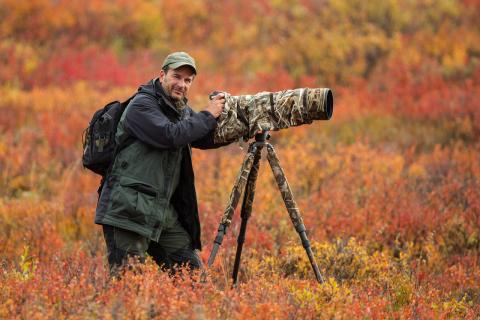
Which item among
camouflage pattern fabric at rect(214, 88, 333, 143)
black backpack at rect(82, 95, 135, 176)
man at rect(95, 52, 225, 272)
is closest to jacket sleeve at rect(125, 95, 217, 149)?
man at rect(95, 52, 225, 272)

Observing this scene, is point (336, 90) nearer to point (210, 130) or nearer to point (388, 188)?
point (388, 188)

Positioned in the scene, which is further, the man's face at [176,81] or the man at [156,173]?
the man's face at [176,81]

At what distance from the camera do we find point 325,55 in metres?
15.9

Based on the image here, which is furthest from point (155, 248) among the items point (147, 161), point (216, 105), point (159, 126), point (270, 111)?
point (270, 111)

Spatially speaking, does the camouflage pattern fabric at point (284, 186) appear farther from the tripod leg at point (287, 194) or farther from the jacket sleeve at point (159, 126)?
the jacket sleeve at point (159, 126)

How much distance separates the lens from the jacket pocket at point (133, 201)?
426 cm

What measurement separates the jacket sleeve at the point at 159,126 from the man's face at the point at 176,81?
17 centimetres

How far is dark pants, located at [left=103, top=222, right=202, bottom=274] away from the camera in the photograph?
4359 millimetres

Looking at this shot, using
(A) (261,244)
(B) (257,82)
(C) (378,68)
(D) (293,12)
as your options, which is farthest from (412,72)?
(A) (261,244)

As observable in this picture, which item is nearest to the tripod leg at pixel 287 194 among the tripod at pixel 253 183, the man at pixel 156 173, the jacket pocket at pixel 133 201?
the tripod at pixel 253 183

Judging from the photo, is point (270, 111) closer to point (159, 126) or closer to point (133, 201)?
point (159, 126)

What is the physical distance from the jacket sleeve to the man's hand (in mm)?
92

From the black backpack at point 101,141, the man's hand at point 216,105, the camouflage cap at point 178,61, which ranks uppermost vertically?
the camouflage cap at point 178,61

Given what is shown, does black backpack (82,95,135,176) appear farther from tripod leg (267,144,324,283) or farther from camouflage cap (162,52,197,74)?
tripod leg (267,144,324,283)
